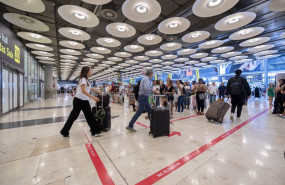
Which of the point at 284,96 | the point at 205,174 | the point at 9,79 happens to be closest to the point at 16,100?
the point at 9,79

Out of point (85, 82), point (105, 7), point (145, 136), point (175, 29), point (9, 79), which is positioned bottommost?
point (145, 136)

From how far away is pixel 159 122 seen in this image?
2.48 meters

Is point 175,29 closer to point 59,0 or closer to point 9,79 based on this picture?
point 59,0

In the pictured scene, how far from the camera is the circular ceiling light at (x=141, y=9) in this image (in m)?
3.61

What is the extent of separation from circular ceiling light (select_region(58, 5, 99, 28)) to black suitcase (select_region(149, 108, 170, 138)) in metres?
4.24

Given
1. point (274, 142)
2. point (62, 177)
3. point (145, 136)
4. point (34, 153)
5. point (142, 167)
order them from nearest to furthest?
point (62, 177) → point (142, 167) → point (34, 153) → point (274, 142) → point (145, 136)

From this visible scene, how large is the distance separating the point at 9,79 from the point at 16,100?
1.47 m

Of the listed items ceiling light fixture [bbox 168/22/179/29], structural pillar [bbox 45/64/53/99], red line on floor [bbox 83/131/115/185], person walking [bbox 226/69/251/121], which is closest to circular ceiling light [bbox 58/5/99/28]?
ceiling light fixture [bbox 168/22/179/29]

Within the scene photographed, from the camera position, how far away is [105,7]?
14.8 ft

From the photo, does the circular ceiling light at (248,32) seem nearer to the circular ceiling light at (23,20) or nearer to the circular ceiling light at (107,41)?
the circular ceiling light at (107,41)

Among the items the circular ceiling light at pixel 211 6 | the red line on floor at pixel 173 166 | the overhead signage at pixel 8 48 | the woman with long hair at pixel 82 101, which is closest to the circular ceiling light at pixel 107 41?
the overhead signage at pixel 8 48

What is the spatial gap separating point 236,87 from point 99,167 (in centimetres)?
446

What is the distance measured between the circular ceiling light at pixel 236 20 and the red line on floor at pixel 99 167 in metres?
6.47

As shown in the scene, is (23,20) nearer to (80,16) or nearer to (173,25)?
(80,16)
